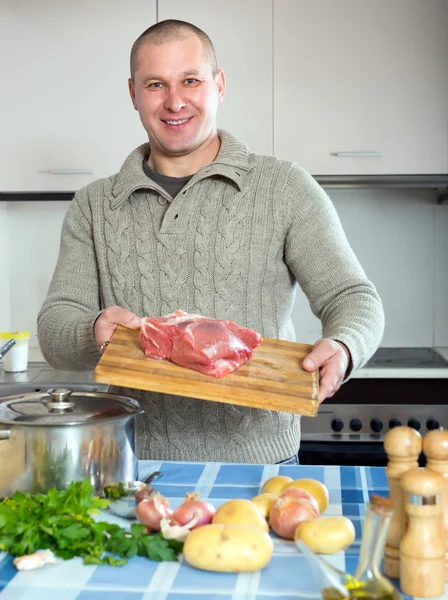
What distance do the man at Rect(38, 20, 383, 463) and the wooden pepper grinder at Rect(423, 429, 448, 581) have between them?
706mm

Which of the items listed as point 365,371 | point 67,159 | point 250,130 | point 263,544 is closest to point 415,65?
point 250,130

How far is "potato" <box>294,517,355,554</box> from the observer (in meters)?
1.07

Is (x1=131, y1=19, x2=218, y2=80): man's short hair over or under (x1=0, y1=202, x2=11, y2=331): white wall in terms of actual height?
over

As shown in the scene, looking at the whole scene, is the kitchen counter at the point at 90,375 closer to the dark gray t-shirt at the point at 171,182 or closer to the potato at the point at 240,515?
the dark gray t-shirt at the point at 171,182

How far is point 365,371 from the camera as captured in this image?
2.70m

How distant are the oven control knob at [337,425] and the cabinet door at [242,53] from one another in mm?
923

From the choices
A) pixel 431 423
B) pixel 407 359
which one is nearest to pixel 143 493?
pixel 431 423

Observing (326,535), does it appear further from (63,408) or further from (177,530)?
(63,408)

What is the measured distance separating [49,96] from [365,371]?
1.41 m

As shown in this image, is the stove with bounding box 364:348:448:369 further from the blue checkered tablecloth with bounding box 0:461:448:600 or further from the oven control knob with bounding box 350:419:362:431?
the blue checkered tablecloth with bounding box 0:461:448:600

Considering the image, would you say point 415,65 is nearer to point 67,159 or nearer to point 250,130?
point 250,130

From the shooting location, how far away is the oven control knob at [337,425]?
8.85 ft

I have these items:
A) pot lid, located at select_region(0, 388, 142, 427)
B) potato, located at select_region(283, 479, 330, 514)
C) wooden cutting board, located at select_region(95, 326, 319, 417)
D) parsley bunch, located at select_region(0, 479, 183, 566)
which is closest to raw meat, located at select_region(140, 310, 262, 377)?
wooden cutting board, located at select_region(95, 326, 319, 417)

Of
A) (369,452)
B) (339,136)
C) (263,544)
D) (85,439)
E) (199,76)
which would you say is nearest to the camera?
(263,544)
